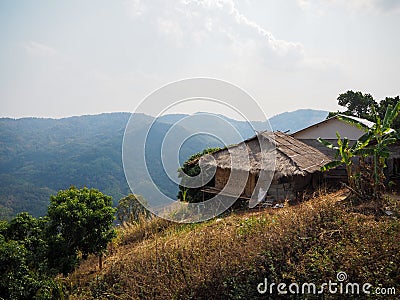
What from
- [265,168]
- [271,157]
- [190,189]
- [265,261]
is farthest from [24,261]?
[190,189]

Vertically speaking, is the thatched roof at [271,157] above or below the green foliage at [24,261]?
above

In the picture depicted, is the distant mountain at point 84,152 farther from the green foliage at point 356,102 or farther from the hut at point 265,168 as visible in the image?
the green foliage at point 356,102

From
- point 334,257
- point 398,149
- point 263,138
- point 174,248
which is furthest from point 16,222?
point 398,149

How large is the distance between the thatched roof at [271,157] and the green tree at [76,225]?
19.4 ft

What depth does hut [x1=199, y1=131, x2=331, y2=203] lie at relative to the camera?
33.6ft

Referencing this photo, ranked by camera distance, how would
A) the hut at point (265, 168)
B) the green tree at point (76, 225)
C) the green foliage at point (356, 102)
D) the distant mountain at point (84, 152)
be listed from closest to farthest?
1. the green tree at point (76, 225)
2. the distant mountain at point (84, 152)
3. the hut at point (265, 168)
4. the green foliage at point (356, 102)

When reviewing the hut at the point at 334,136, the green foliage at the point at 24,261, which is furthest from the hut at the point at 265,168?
the green foliage at the point at 24,261

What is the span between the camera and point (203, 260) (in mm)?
4383

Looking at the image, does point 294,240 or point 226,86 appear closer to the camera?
point 294,240

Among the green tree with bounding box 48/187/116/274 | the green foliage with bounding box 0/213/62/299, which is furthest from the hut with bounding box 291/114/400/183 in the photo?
the green foliage with bounding box 0/213/62/299

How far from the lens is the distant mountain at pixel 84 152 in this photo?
8984mm

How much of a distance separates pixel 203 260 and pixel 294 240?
126 cm

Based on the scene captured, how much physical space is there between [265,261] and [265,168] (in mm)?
6630

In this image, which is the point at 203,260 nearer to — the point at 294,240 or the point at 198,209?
the point at 294,240
